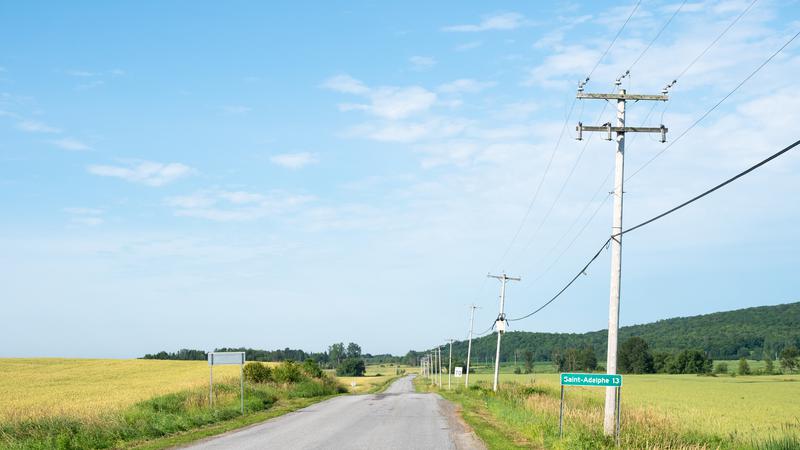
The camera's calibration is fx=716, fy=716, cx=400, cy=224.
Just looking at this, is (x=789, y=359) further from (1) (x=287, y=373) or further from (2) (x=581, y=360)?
(1) (x=287, y=373)

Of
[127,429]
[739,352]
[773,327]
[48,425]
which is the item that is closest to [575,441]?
[127,429]

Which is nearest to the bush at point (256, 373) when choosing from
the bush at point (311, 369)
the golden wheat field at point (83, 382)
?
the golden wheat field at point (83, 382)

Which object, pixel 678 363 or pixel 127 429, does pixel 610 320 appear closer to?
pixel 127 429

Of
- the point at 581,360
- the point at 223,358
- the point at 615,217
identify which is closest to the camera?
the point at 615,217

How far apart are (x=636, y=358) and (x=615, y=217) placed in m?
145

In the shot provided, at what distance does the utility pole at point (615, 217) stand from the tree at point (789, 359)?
125178mm

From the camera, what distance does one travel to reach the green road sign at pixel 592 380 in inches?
711

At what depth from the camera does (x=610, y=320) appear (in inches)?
792

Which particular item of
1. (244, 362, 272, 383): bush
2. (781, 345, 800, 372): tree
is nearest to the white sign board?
(244, 362, 272, 383): bush

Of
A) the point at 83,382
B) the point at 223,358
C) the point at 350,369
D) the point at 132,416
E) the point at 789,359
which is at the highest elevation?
the point at 223,358

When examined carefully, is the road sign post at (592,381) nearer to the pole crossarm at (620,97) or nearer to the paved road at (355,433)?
the paved road at (355,433)

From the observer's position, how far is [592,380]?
60.4 feet

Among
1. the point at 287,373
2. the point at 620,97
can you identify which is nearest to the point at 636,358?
the point at 287,373

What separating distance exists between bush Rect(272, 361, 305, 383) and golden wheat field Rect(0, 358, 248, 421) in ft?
17.6
